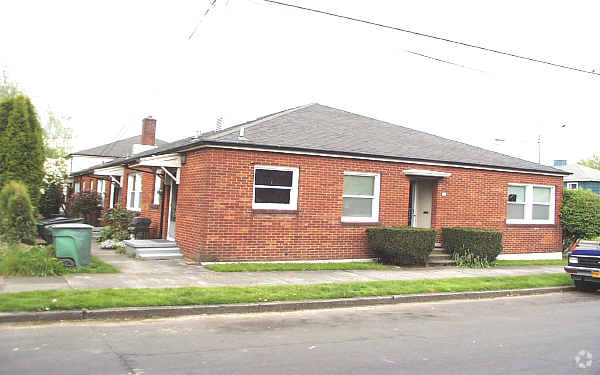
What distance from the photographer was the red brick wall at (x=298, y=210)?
13625 mm

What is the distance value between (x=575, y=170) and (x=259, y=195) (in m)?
40.3

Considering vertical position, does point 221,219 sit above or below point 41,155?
below

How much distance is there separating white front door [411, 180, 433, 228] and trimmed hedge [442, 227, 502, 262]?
4.34ft

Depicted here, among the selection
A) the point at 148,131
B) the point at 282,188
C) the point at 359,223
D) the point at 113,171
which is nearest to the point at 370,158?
the point at 359,223

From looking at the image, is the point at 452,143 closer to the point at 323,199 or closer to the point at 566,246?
the point at 566,246

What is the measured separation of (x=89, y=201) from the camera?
25969 millimetres

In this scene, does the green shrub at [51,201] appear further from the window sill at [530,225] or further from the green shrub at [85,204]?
the window sill at [530,225]

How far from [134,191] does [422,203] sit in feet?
40.3

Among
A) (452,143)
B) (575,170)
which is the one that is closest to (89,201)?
(452,143)

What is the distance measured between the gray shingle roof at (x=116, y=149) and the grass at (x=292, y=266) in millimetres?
28869

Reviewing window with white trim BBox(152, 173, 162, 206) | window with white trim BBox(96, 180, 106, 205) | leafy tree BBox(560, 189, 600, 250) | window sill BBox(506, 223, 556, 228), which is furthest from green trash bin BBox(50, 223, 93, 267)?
leafy tree BBox(560, 189, 600, 250)

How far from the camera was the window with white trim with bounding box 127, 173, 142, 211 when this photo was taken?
21516mm

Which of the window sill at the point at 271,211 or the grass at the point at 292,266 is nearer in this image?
the grass at the point at 292,266

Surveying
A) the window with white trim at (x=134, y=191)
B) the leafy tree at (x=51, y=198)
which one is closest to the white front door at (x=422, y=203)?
the window with white trim at (x=134, y=191)
